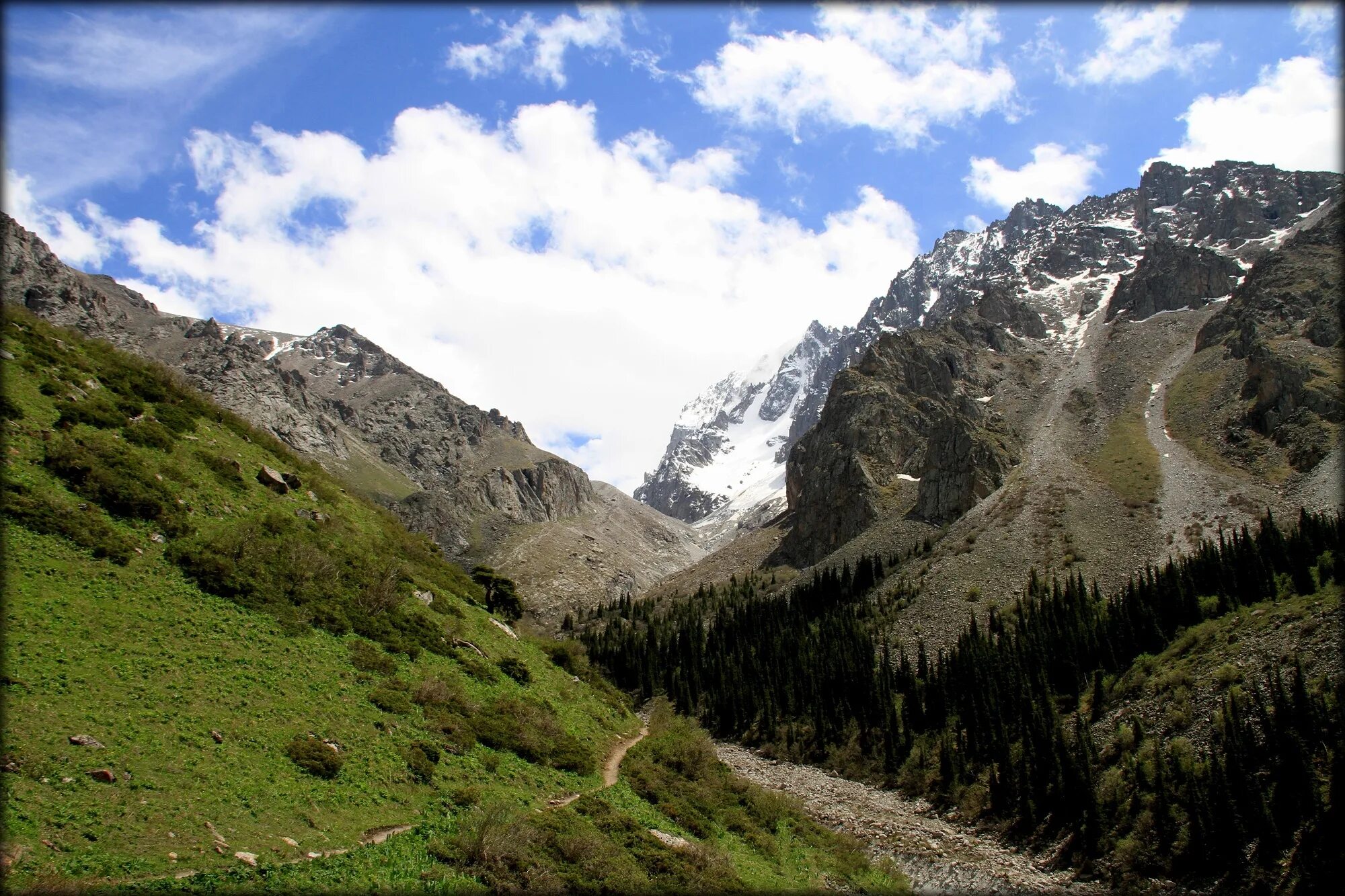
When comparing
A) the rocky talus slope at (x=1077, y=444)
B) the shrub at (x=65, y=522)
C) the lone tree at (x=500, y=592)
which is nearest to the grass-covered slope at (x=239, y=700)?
the shrub at (x=65, y=522)

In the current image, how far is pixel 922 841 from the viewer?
38062mm

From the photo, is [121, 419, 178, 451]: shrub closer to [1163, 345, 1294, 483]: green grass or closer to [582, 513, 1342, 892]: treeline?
[582, 513, 1342, 892]: treeline

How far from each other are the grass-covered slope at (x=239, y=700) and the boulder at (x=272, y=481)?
22cm

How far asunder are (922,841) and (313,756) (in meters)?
34.1

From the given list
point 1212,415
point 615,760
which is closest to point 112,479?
point 615,760

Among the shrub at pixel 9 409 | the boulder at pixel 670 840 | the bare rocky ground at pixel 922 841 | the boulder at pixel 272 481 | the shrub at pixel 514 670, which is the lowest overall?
the bare rocky ground at pixel 922 841

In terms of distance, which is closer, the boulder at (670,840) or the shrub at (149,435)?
the boulder at (670,840)

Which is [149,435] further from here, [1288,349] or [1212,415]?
[1288,349]

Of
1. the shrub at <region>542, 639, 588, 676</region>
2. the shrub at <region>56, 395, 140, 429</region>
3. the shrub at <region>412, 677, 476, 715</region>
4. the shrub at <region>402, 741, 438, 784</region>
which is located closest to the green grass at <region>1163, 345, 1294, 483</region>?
the shrub at <region>542, 639, 588, 676</region>

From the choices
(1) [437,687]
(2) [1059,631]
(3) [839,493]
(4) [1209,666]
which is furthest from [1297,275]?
(1) [437,687]

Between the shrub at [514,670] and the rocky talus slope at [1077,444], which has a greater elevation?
the rocky talus slope at [1077,444]

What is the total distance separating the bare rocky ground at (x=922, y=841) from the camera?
3156cm

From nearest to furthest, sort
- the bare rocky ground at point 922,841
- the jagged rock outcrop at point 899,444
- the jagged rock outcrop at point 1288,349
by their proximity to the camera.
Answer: the bare rocky ground at point 922,841
the jagged rock outcrop at point 1288,349
the jagged rock outcrop at point 899,444

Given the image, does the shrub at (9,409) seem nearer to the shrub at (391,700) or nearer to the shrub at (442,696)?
the shrub at (391,700)
